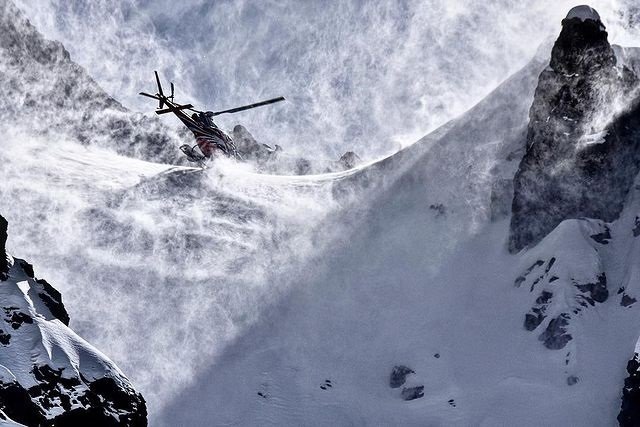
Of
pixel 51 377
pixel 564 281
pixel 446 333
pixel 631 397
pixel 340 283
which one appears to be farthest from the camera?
pixel 340 283

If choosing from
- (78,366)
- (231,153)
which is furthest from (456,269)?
(78,366)

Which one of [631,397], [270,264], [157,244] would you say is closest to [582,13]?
[270,264]

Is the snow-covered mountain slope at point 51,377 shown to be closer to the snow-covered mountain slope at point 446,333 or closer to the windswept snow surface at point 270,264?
the windswept snow surface at point 270,264

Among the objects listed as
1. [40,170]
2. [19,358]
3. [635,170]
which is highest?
[40,170]

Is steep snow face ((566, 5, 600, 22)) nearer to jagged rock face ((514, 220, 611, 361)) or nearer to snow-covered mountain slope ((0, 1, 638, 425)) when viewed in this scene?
snow-covered mountain slope ((0, 1, 638, 425))

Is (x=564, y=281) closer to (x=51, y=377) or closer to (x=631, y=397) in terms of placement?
(x=631, y=397)

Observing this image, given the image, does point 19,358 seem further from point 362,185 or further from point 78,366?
point 362,185
